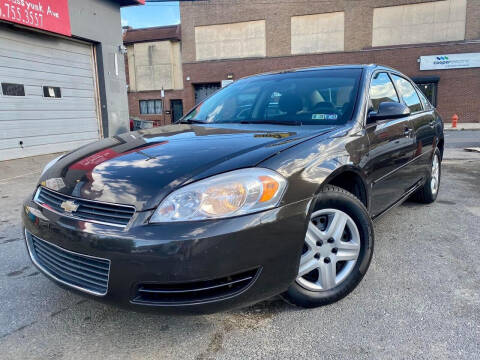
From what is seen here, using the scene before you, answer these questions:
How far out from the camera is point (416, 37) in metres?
22.9

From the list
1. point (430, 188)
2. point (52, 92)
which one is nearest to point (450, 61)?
point (430, 188)

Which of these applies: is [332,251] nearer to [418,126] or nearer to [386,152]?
[386,152]

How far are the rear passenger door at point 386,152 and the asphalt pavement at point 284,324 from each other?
0.52 meters

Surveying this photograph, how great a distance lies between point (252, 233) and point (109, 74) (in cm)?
966

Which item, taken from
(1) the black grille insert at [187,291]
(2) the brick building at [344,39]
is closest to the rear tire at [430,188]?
(1) the black grille insert at [187,291]

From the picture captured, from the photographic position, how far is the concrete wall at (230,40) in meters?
25.6

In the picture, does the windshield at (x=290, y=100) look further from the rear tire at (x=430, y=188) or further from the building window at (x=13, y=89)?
the building window at (x=13, y=89)

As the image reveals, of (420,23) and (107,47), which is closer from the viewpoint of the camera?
(107,47)

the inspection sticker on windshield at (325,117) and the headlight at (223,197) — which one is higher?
the inspection sticker on windshield at (325,117)

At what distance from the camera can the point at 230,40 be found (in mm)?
26047

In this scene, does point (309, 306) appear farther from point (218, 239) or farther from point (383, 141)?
point (383, 141)

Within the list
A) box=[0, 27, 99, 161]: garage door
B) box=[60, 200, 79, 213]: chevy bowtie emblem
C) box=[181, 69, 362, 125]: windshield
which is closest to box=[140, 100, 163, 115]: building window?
box=[0, 27, 99, 161]: garage door

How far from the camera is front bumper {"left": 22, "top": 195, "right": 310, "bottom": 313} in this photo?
156 centimetres

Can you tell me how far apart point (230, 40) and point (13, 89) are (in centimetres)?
2064
